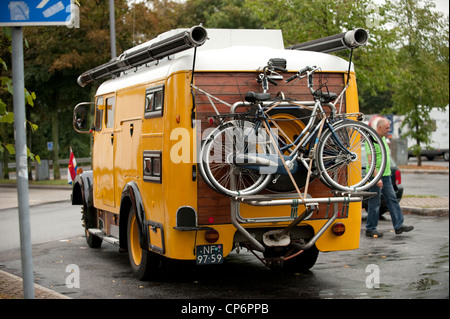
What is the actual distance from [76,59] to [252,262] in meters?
17.4

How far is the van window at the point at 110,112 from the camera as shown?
1026cm

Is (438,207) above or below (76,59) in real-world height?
below

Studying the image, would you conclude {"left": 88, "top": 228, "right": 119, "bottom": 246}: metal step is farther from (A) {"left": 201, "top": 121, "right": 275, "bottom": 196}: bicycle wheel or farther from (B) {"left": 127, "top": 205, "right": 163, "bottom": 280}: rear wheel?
(A) {"left": 201, "top": 121, "right": 275, "bottom": 196}: bicycle wheel

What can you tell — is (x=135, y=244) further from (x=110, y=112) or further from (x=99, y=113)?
(x=99, y=113)

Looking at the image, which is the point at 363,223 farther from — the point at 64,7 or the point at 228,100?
the point at 64,7

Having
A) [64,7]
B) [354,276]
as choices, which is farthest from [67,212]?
[64,7]

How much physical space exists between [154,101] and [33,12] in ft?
11.6

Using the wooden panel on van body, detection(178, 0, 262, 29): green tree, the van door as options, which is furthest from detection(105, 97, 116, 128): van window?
detection(178, 0, 262, 29): green tree

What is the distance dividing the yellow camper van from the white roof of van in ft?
0.04

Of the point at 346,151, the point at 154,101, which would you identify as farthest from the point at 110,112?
the point at 346,151

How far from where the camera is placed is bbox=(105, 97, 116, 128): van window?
10.3 metres

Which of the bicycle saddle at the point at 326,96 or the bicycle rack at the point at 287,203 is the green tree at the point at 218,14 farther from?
the bicycle rack at the point at 287,203

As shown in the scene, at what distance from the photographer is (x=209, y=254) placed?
7.75 metres
